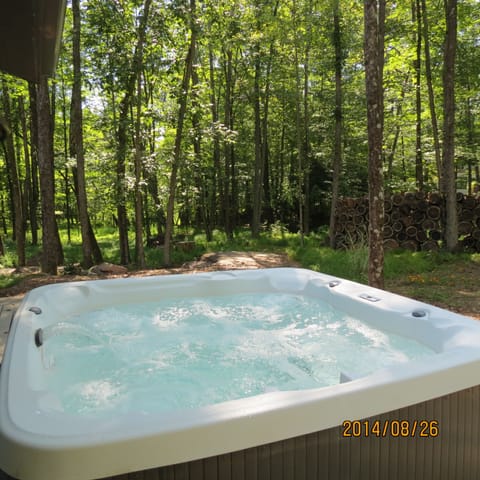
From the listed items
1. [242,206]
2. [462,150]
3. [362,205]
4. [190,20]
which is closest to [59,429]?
[190,20]

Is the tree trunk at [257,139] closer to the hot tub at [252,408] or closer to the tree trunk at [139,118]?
the tree trunk at [139,118]

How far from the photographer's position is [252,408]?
1.19 metres

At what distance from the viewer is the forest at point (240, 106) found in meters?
5.48

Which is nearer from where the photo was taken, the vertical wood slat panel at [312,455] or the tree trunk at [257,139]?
the vertical wood slat panel at [312,455]

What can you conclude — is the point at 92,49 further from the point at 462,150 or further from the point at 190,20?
the point at 462,150

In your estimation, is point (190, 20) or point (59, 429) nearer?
point (59, 429)

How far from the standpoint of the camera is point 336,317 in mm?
2918

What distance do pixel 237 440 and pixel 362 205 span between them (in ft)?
21.8

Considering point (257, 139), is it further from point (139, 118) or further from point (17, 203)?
point (17, 203)

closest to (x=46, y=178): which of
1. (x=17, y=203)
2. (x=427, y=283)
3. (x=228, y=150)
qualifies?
(x=17, y=203)

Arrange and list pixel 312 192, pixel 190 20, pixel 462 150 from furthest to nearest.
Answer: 1. pixel 312 192
2. pixel 462 150
3. pixel 190 20

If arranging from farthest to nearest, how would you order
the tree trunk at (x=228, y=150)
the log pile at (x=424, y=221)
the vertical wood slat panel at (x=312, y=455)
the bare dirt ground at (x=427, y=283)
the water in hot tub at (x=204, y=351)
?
the tree trunk at (x=228, y=150), the log pile at (x=424, y=221), the bare dirt ground at (x=427, y=283), the water in hot tub at (x=204, y=351), the vertical wood slat panel at (x=312, y=455)

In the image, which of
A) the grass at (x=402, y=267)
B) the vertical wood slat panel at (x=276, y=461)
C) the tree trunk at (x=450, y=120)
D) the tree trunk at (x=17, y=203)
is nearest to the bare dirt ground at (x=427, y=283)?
the grass at (x=402, y=267)

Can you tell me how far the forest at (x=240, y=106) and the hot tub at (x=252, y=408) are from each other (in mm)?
1500
